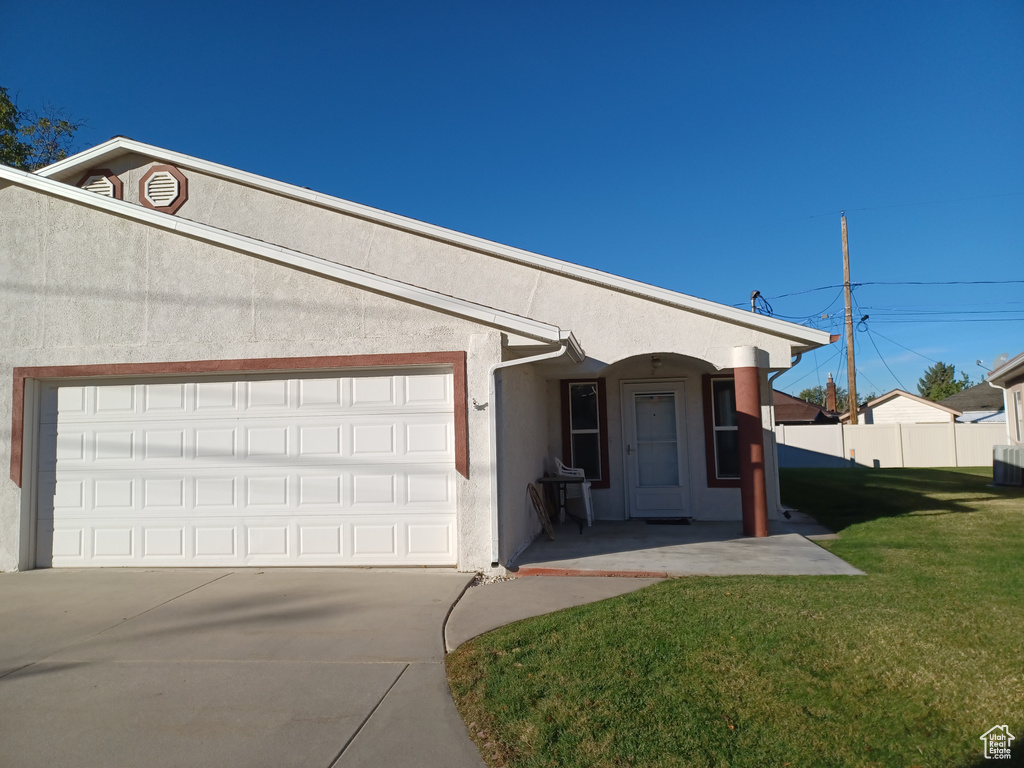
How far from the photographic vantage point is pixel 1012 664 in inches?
179

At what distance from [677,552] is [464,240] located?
242 inches

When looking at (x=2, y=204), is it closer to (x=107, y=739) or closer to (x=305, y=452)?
(x=305, y=452)

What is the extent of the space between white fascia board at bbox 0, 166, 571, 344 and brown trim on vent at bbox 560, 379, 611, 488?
14.1 ft

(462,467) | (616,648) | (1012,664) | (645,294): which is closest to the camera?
(1012,664)

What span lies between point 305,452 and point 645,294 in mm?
5522

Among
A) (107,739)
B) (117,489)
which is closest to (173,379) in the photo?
(117,489)

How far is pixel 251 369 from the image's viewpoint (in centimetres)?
817

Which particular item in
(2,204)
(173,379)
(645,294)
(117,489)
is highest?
(2,204)

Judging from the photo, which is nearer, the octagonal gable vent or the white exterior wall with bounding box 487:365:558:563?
the white exterior wall with bounding box 487:365:558:563

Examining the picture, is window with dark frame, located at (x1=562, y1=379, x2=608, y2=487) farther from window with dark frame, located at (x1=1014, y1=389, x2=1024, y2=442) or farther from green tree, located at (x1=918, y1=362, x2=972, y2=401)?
green tree, located at (x1=918, y1=362, x2=972, y2=401)

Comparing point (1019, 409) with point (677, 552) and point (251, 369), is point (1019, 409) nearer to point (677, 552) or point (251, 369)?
point (677, 552)

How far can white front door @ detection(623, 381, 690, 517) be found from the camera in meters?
12.0

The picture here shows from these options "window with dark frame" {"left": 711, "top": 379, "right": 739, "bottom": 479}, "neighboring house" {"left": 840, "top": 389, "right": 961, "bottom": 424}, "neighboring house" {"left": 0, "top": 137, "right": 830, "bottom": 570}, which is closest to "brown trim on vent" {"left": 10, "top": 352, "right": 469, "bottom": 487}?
"neighboring house" {"left": 0, "top": 137, "right": 830, "bottom": 570}

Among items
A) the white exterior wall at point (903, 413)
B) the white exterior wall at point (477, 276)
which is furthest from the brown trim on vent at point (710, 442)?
the white exterior wall at point (903, 413)
